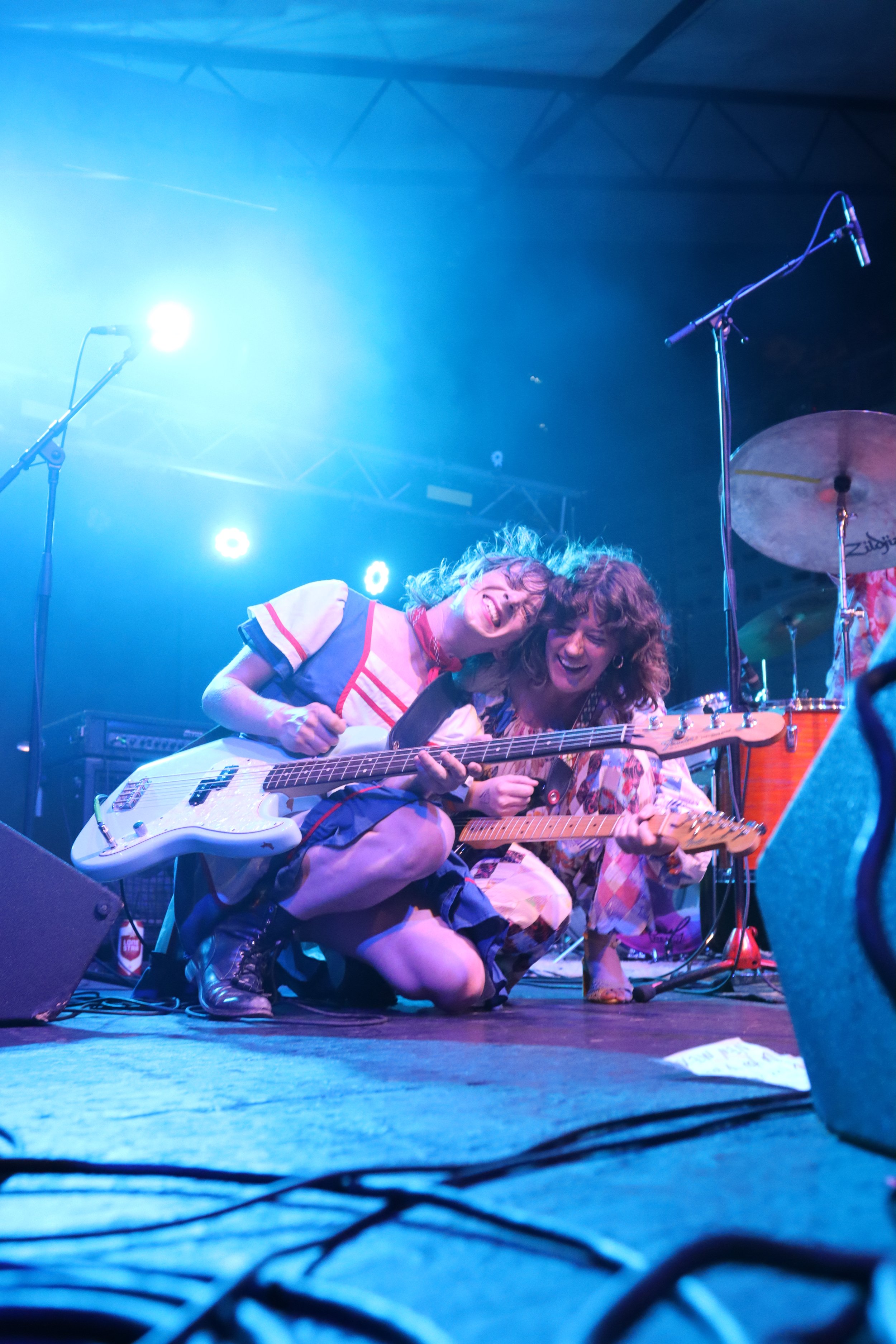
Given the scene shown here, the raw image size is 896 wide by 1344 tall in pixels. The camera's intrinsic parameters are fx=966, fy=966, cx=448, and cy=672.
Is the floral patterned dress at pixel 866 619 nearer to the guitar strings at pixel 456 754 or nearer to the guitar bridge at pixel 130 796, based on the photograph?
the guitar strings at pixel 456 754

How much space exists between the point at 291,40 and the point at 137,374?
6.56ft

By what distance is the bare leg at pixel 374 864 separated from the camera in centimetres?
214

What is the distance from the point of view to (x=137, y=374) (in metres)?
5.70

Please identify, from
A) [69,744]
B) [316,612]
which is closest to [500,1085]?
[316,612]

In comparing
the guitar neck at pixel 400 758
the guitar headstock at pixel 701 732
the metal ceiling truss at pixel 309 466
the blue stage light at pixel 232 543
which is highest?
the metal ceiling truss at pixel 309 466

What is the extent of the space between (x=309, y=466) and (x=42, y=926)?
195 inches

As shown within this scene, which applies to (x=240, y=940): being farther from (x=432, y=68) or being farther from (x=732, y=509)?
(x=432, y=68)

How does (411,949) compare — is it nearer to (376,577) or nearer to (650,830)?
(650,830)

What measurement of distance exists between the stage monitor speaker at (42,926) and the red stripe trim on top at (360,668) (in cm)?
77

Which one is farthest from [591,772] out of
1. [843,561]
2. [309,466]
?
[309,466]

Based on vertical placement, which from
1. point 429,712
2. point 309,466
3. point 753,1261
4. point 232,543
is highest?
point 309,466

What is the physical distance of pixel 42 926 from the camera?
1866 mm

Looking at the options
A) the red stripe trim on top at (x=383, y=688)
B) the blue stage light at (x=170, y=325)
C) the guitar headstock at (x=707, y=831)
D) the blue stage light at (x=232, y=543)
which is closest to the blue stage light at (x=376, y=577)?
the blue stage light at (x=232, y=543)

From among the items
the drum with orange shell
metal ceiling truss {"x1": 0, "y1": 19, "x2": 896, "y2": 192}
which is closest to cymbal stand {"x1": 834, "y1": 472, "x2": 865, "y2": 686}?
the drum with orange shell
